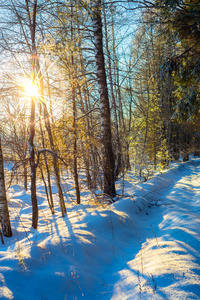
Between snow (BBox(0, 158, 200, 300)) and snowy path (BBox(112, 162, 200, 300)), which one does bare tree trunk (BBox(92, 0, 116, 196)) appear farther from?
snowy path (BBox(112, 162, 200, 300))

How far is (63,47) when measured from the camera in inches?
186

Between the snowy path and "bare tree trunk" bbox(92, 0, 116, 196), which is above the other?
"bare tree trunk" bbox(92, 0, 116, 196)

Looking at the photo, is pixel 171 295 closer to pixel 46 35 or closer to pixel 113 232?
pixel 113 232

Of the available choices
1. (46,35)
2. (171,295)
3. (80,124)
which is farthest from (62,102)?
(171,295)

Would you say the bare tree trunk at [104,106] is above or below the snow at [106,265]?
above

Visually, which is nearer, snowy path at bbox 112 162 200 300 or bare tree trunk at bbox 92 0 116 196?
snowy path at bbox 112 162 200 300

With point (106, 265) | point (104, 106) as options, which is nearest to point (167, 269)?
point (106, 265)

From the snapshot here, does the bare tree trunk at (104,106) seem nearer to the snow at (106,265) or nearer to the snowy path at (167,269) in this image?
the snow at (106,265)

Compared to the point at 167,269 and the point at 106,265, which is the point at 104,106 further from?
the point at 167,269

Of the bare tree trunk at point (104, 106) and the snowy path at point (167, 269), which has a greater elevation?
the bare tree trunk at point (104, 106)

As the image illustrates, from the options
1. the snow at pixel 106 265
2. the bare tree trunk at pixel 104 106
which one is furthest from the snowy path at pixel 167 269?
the bare tree trunk at pixel 104 106

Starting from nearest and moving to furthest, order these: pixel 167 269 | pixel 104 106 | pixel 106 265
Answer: pixel 167 269 → pixel 106 265 → pixel 104 106

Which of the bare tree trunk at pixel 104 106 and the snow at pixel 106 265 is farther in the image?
the bare tree trunk at pixel 104 106

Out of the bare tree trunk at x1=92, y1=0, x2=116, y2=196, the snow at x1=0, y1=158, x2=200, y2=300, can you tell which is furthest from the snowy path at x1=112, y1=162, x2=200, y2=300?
the bare tree trunk at x1=92, y1=0, x2=116, y2=196
